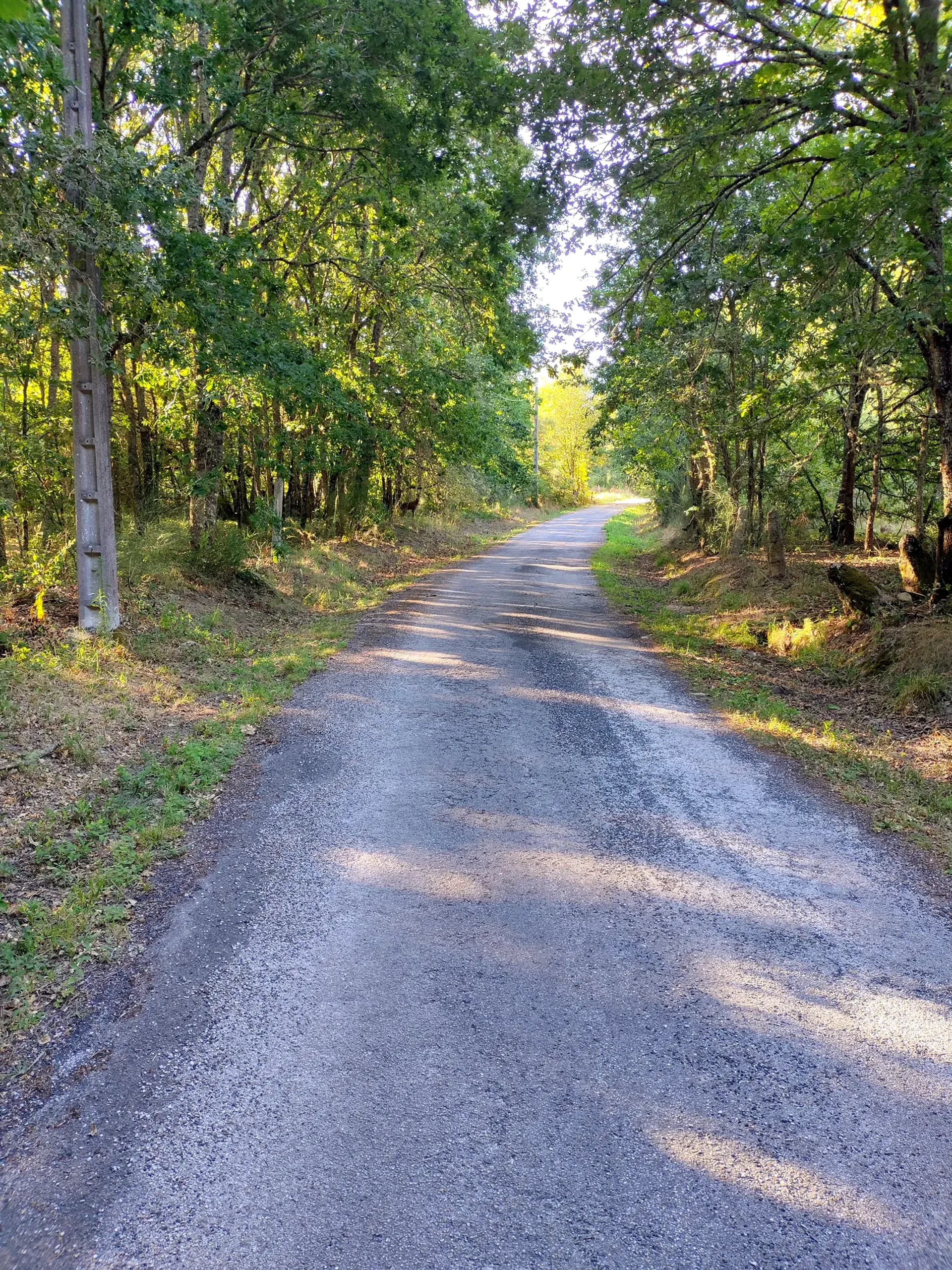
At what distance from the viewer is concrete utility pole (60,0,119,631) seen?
6.91 m

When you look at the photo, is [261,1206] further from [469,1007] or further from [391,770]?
[391,770]

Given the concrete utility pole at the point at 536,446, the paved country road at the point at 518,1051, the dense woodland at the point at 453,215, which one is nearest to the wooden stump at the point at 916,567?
the dense woodland at the point at 453,215

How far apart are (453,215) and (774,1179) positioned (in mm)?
12480

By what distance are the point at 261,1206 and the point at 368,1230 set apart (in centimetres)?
35

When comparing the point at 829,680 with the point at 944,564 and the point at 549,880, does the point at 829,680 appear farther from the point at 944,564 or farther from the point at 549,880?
the point at 549,880

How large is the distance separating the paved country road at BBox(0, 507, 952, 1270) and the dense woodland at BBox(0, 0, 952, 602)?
11.2 ft

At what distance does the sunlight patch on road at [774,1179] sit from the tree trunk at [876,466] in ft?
37.9

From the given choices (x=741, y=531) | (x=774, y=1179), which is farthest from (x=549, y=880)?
(x=741, y=531)

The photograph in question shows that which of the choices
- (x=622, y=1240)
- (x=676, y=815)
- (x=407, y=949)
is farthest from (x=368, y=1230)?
(x=676, y=815)

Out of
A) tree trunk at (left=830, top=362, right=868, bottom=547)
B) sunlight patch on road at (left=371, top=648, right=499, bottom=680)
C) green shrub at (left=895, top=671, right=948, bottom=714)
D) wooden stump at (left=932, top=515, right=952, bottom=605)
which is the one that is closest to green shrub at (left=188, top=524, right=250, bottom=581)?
sunlight patch on road at (left=371, top=648, right=499, bottom=680)

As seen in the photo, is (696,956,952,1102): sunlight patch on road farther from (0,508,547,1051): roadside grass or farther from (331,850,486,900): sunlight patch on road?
(0,508,547,1051): roadside grass

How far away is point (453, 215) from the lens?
38.2 ft

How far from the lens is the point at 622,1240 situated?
2205 mm

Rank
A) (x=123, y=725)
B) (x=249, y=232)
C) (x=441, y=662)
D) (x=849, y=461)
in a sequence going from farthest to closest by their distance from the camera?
(x=849, y=461) < (x=249, y=232) < (x=441, y=662) < (x=123, y=725)
